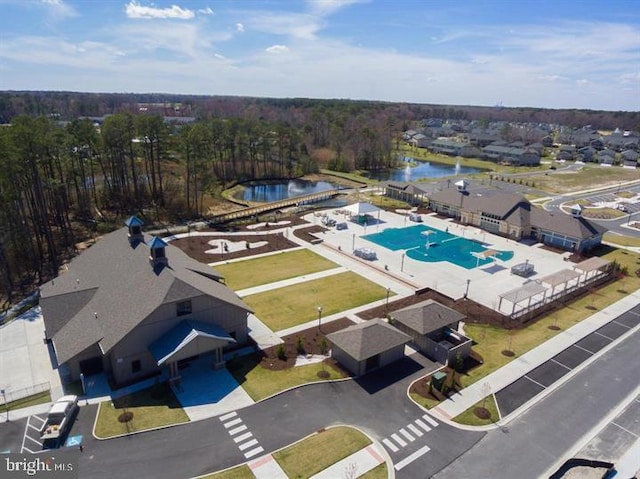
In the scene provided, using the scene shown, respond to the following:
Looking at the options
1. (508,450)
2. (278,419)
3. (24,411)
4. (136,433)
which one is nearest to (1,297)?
(24,411)

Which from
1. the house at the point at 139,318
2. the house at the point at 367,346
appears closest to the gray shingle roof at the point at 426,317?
the house at the point at 367,346

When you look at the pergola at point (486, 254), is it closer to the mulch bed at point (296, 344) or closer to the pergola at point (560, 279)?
the pergola at point (560, 279)

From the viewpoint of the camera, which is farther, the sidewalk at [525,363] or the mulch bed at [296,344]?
the mulch bed at [296,344]

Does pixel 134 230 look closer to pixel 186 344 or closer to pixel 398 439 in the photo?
pixel 186 344

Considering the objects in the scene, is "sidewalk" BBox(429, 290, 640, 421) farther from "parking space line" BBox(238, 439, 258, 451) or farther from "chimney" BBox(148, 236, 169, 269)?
"chimney" BBox(148, 236, 169, 269)

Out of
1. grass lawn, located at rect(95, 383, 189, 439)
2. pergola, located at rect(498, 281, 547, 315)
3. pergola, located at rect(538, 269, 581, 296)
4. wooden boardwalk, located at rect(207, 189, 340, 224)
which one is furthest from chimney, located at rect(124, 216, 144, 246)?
pergola, located at rect(538, 269, 581, 296)

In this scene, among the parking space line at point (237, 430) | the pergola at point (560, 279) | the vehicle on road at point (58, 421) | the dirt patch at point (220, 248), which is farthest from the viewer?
the dirt patch at point (220, 248)

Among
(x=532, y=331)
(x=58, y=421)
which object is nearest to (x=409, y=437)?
(x=532, y=331)
